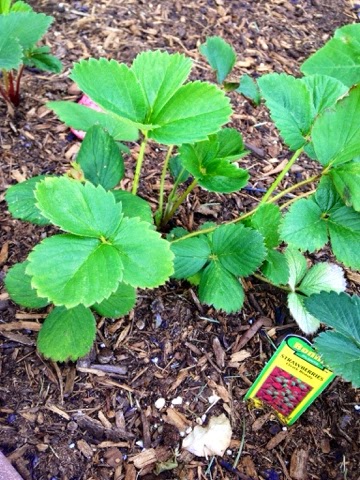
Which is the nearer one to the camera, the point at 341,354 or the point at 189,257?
the point at 341,354

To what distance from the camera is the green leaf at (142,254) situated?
2.86ft

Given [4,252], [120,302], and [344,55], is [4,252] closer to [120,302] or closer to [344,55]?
[120,302]

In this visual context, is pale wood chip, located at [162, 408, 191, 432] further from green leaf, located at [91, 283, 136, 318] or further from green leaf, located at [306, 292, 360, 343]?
green leaf, located at [306, 292, 360, 343]

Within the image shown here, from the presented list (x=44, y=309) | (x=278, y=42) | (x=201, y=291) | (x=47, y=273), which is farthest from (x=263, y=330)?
(x=278, y=42)

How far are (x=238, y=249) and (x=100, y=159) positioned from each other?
35 centimetres

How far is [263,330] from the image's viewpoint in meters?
1.29

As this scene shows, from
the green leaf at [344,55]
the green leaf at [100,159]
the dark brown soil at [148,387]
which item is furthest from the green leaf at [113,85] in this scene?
the green leaf at [344,55]

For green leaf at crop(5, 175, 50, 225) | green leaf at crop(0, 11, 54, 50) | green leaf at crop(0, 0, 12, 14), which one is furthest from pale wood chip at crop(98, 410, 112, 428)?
green leaf at crop(0, 0, 12, 14)

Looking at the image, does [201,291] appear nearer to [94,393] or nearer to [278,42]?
[94,393]

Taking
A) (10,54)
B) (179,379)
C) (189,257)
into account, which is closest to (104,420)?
(179,379)

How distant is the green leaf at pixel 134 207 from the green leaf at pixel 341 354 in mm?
407

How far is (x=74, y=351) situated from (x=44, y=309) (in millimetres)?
217

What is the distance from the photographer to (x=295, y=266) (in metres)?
1.28

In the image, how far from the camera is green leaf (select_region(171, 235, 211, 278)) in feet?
3.76
